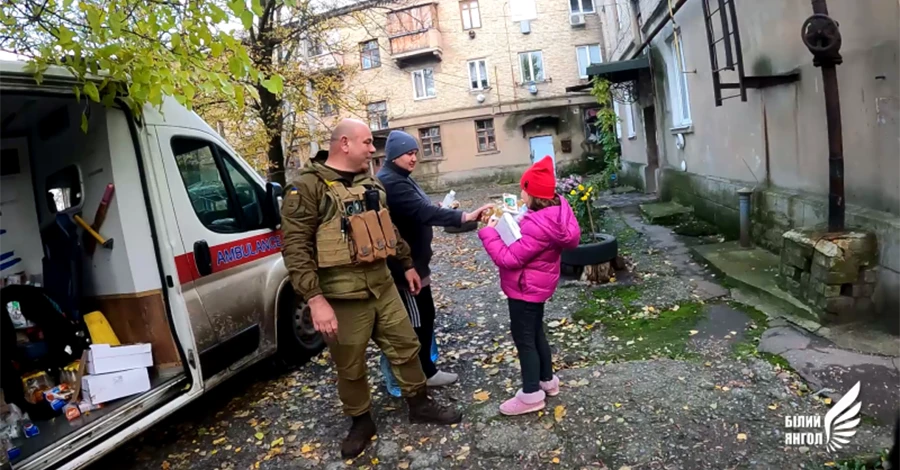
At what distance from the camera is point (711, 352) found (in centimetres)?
409

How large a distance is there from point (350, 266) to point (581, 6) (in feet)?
84.3

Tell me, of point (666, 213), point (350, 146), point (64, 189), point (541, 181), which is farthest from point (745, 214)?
A: point (64, 189)

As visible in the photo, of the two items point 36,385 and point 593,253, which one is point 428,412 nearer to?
point 36,385

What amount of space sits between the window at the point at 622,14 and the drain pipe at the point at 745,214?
8.98 m

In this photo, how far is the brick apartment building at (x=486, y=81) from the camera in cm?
2591

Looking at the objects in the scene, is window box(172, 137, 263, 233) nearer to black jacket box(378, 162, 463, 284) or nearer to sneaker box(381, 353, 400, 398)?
black jacket box(378, 162, 463, 284)

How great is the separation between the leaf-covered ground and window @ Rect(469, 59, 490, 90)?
2251cm

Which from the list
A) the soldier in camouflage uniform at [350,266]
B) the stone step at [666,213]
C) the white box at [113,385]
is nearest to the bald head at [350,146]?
the soldier in camouflage uniform at [350,266]

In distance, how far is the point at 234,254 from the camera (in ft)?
13.9

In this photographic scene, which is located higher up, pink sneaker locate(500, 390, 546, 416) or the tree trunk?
the tree trunk

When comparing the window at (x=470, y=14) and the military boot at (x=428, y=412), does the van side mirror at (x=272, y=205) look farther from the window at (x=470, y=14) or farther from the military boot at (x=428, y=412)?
the window at (x=470, y=14)

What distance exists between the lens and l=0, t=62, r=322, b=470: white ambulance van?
11.9 feet

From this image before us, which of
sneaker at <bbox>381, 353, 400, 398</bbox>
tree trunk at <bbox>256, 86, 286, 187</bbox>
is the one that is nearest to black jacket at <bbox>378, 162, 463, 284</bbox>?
sneaker at <bbox>381, 353, 400, 398</bbox>

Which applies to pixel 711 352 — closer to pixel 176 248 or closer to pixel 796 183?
pixel 796 183
